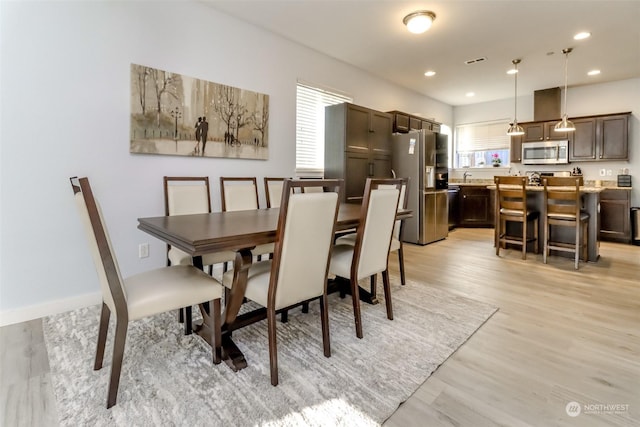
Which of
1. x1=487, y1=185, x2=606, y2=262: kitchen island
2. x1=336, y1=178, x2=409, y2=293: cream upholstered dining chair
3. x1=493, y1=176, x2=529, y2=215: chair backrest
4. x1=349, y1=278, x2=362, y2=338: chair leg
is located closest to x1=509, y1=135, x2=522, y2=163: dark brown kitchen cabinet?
x1=487, y1=185, x2=606, y2=262: kitchen island

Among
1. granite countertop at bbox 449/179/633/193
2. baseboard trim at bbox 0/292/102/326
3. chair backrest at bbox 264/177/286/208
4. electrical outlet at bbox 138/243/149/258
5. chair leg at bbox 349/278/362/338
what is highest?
granite countertop at bbox 449/179/633/193

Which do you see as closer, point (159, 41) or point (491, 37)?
point (159, 41)

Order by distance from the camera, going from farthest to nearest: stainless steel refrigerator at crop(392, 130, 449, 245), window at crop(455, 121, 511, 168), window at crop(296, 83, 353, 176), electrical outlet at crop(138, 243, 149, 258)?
window at crop(455, 121, 511, 168), stainless steel refrigerator at crop(392, 130, 449, 245), window at crop(296, 83, 353, 176), electrical outlet at crop(138, 243, 149, 258)

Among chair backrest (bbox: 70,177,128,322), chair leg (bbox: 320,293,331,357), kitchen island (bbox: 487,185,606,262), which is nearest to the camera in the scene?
chair backrest (bbox: 70,177,128,322)

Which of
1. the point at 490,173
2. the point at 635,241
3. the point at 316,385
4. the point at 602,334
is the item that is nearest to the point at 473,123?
the point at 490,173

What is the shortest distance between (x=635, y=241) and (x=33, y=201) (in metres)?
7.37

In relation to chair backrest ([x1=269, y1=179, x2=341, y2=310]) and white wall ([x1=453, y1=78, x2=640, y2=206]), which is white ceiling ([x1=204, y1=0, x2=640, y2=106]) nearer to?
white wall ([x1=453, y1=78, x2=640, y2=206])

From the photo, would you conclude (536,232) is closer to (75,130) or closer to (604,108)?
(604,108)

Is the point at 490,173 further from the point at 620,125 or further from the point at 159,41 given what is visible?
the point at 159,41

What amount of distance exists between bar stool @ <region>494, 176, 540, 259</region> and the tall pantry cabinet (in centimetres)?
169

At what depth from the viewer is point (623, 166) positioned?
17.7 ft

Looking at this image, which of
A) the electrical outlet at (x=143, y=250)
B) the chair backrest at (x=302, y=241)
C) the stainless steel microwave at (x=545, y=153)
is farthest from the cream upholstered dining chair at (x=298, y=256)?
the stainless steel microwave at (x=545, y=153)

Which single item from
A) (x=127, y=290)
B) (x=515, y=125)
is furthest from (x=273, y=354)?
(x=515, y=125)

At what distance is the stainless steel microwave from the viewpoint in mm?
5758
